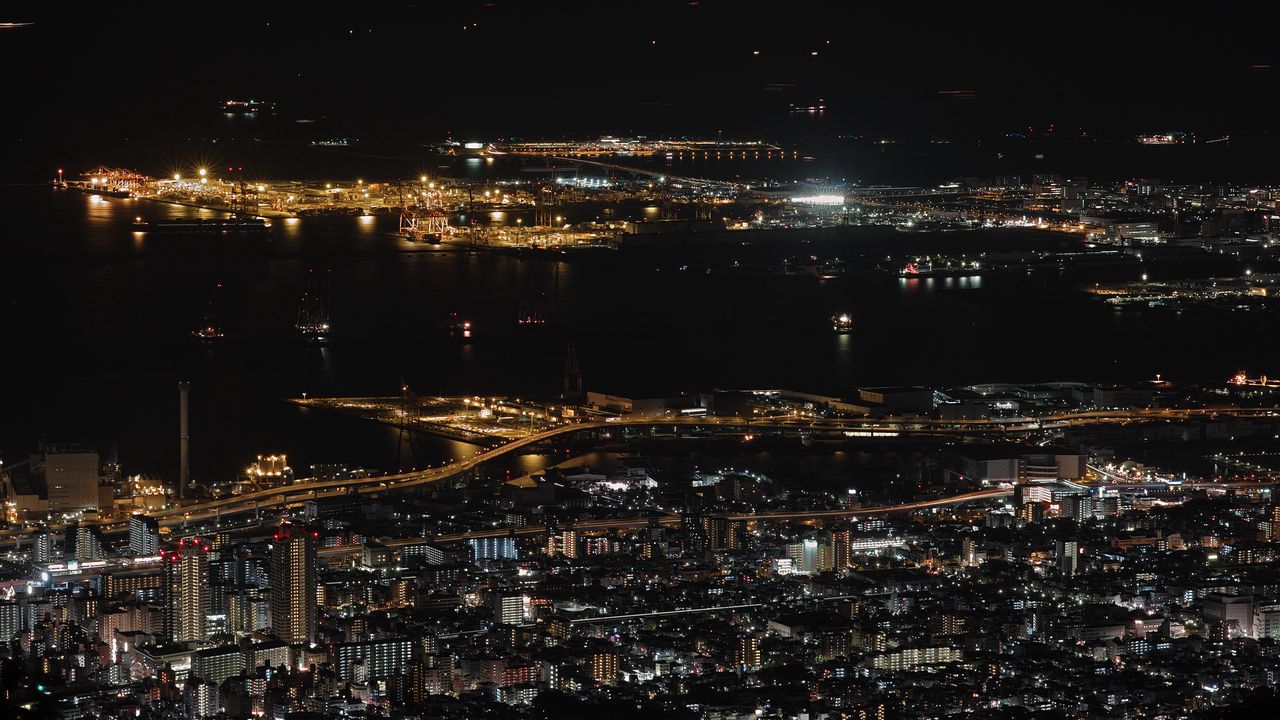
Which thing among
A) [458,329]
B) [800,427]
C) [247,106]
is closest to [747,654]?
[800,427]

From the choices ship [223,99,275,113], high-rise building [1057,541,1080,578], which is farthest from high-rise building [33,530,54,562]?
ship [223,99,275,113]

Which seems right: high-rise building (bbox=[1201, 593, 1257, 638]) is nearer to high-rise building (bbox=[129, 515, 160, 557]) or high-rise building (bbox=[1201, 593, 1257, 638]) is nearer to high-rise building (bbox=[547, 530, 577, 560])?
high-rise building (bbox=[547, 530, 577, 560])

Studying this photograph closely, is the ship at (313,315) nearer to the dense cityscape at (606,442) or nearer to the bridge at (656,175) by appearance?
the dense cityscape at (606,442)

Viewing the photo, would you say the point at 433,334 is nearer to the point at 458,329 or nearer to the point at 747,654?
the point at 458,329

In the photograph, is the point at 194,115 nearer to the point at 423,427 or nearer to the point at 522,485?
the point at 423,427

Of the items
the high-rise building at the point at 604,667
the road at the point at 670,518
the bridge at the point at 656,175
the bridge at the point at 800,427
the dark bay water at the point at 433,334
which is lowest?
the high-rise building at the point at 604,667

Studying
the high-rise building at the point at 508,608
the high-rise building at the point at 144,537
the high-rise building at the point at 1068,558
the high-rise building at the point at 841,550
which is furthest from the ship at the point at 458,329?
the high-rise building at the point at 508,608

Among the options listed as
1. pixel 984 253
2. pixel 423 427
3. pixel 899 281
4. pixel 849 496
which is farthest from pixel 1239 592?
pixel 984 253
